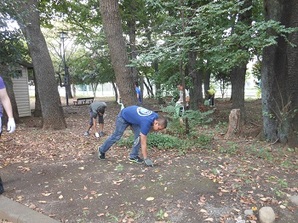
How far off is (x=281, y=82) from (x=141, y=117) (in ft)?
14.9

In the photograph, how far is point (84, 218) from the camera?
3188 mm

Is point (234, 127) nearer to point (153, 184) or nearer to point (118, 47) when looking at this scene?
point (118, 47)

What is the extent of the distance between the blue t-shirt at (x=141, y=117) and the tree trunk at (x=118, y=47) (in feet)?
5.54

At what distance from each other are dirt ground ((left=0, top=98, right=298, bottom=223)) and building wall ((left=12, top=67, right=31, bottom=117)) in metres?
8.38

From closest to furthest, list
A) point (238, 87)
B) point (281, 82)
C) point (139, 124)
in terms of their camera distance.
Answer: point (139, 124)
point (281, 82)
point (238, 87)

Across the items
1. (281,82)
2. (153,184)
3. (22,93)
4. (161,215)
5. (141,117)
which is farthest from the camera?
(22,93)

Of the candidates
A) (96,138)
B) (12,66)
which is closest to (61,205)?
(96,138)

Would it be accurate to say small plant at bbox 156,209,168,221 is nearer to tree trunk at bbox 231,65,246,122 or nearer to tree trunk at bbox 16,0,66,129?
tree trunk at bbox 16,0,66,129

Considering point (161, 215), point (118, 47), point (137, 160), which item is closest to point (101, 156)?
point (137, 160)

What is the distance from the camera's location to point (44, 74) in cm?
865

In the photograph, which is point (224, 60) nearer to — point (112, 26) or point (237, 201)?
point (112, 26)

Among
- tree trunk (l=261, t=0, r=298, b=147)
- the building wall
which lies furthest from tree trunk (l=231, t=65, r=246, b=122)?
the building wall

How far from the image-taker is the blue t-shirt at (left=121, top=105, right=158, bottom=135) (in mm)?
4383

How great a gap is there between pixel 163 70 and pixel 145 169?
543 cm
